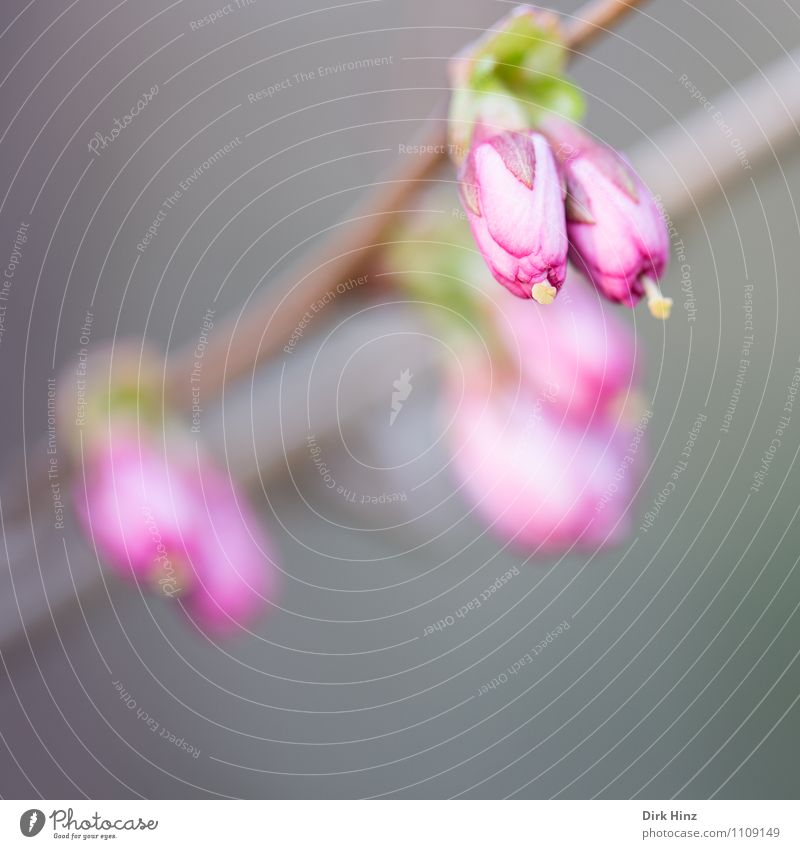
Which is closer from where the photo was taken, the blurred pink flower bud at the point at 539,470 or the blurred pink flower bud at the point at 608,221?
the blurred pink flower bud at the point at 608,221

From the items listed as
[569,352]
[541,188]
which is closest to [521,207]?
[541,188]

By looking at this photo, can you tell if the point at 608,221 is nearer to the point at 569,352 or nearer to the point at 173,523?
the point at 569,352

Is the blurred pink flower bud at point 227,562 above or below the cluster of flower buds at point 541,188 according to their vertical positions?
below

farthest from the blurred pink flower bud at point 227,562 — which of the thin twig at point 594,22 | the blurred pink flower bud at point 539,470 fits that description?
the thin twig at point 594,22

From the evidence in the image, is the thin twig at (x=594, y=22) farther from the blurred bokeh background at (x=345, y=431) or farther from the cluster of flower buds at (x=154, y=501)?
the cluster of flower buds at (x=154, y=501)

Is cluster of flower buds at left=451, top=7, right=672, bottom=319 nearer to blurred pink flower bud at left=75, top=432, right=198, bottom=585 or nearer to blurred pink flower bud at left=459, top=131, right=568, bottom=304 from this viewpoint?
blurred pink flower bud at left=459, top=131, right=568, bottom=304
